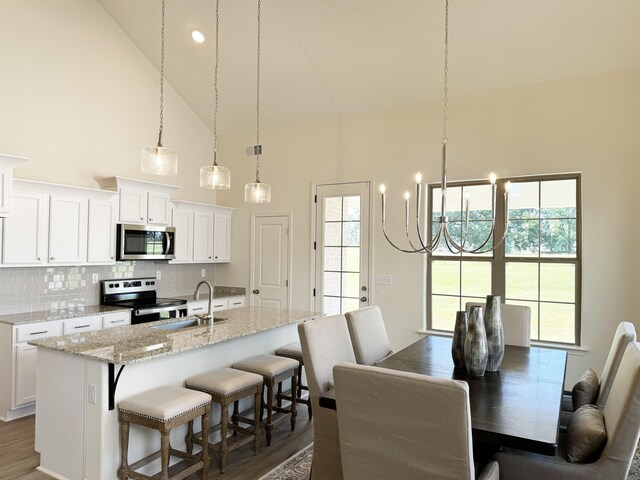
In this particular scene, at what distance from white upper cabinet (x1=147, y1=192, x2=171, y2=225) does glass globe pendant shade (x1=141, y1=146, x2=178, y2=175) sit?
254 cm

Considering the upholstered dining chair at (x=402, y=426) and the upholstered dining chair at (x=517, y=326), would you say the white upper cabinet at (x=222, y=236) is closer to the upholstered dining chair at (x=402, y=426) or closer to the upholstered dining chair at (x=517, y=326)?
the upholstered dining chair at (x=517, y=326)

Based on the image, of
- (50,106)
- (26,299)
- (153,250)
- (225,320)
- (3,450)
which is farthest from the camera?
(153,250)

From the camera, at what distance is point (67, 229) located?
437cm

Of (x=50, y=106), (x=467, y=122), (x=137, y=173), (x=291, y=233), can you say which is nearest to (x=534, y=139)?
(x=467, y=122)

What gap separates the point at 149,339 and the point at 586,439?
2589 millimetres

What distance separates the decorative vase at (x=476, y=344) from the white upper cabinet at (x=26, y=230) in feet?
13.0

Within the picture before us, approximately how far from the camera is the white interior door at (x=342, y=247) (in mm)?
5363

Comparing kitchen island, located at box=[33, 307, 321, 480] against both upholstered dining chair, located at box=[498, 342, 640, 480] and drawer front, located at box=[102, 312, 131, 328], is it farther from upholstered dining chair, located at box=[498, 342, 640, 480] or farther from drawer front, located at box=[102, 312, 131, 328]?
upholstered dining chair, located at box=[498, 342, 640, 480]

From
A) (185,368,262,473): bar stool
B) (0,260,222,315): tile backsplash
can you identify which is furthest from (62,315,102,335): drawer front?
(185,368,262,473): bar stool

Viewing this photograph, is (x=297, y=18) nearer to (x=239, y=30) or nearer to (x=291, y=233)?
(x=239, y=30)

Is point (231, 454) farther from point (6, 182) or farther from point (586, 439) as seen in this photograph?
point (6, 182)

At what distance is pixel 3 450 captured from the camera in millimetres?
3184

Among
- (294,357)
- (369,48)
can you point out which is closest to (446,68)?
(369,48)

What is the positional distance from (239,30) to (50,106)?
2.22 metres
